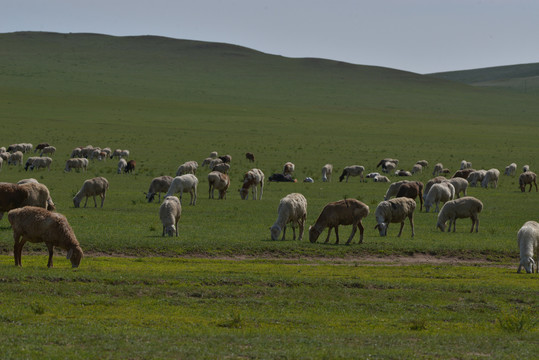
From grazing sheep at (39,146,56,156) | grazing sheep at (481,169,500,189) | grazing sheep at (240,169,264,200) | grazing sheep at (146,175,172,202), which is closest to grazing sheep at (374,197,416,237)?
grazing sheep at (240,169,264,200)

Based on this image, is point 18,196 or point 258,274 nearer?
point 258,274

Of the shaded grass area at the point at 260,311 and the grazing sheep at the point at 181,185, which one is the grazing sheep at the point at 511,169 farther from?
the shaded grass area at the point at 260,311

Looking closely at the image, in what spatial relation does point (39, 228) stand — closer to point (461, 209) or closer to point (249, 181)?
point (461, 209)

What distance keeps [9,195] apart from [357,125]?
75.2 meters

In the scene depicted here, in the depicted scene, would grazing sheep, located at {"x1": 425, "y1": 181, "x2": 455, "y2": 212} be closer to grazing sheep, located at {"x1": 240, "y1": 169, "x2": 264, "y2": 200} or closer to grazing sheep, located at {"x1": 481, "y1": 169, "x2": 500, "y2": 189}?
grazing sheep, located at {"x1": 240, "y1": 169, "x2": 264, "y2": 200}

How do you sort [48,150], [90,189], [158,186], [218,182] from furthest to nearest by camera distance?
1. [48,150]
2. [218,182]
3. [158,186]
4. [90,189]

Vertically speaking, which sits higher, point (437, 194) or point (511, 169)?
point (511, 169)

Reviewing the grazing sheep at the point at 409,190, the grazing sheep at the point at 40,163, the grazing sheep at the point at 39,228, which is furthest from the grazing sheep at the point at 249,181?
the grazing sheep at the point at 39,228

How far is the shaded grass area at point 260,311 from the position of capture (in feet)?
35.3

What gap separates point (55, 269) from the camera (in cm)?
1600

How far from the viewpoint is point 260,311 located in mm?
13578

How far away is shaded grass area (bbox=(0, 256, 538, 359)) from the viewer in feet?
35.3

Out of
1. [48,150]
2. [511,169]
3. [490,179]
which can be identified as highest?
[511,169]

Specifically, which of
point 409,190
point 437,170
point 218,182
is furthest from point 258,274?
point 437,170
